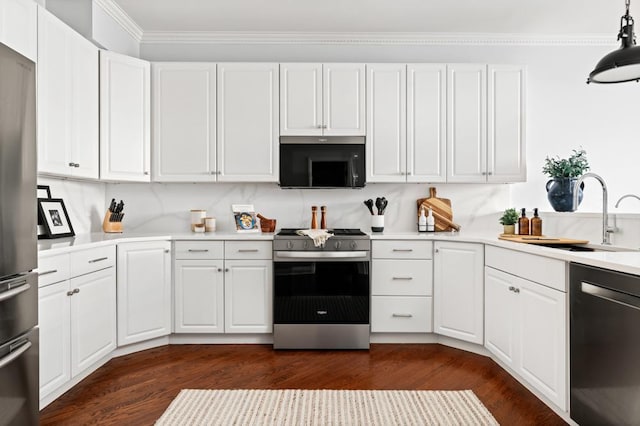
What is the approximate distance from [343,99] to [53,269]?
98.0 inches

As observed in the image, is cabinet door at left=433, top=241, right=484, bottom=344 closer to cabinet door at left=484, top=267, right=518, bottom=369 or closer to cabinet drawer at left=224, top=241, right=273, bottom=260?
cabinet door at left=484, top=267, right=518, bottom=369

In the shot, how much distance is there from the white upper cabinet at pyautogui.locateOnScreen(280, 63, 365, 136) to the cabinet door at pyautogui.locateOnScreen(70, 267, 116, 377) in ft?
5.99

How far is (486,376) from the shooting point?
9.29ft

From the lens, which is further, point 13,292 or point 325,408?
point 325,408

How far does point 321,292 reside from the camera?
333cm

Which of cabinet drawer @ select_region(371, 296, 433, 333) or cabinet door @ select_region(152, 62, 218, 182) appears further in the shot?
cabinet door @ select_region(152, 62, 218, 182)

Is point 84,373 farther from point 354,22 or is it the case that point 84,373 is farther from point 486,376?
point 354,22

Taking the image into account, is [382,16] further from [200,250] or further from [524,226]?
[200,250]

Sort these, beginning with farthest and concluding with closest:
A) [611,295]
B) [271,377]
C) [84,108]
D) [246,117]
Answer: [246,117]
[84,108]
[271,377]
[611,295]

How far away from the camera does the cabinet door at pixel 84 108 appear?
296 cm


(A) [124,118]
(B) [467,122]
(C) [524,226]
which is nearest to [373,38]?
(B) [467,122]

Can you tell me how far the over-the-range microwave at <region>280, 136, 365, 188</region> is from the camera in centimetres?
367

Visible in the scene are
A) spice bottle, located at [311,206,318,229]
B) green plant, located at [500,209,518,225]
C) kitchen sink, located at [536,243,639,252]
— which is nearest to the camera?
kitchen sink, located at [536,243,639,252]

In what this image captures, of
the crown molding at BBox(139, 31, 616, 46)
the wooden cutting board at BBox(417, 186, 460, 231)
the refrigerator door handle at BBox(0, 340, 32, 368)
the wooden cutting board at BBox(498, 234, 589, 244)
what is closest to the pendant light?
the wooden cutting board at BBox(498, 234, 589, 244)
